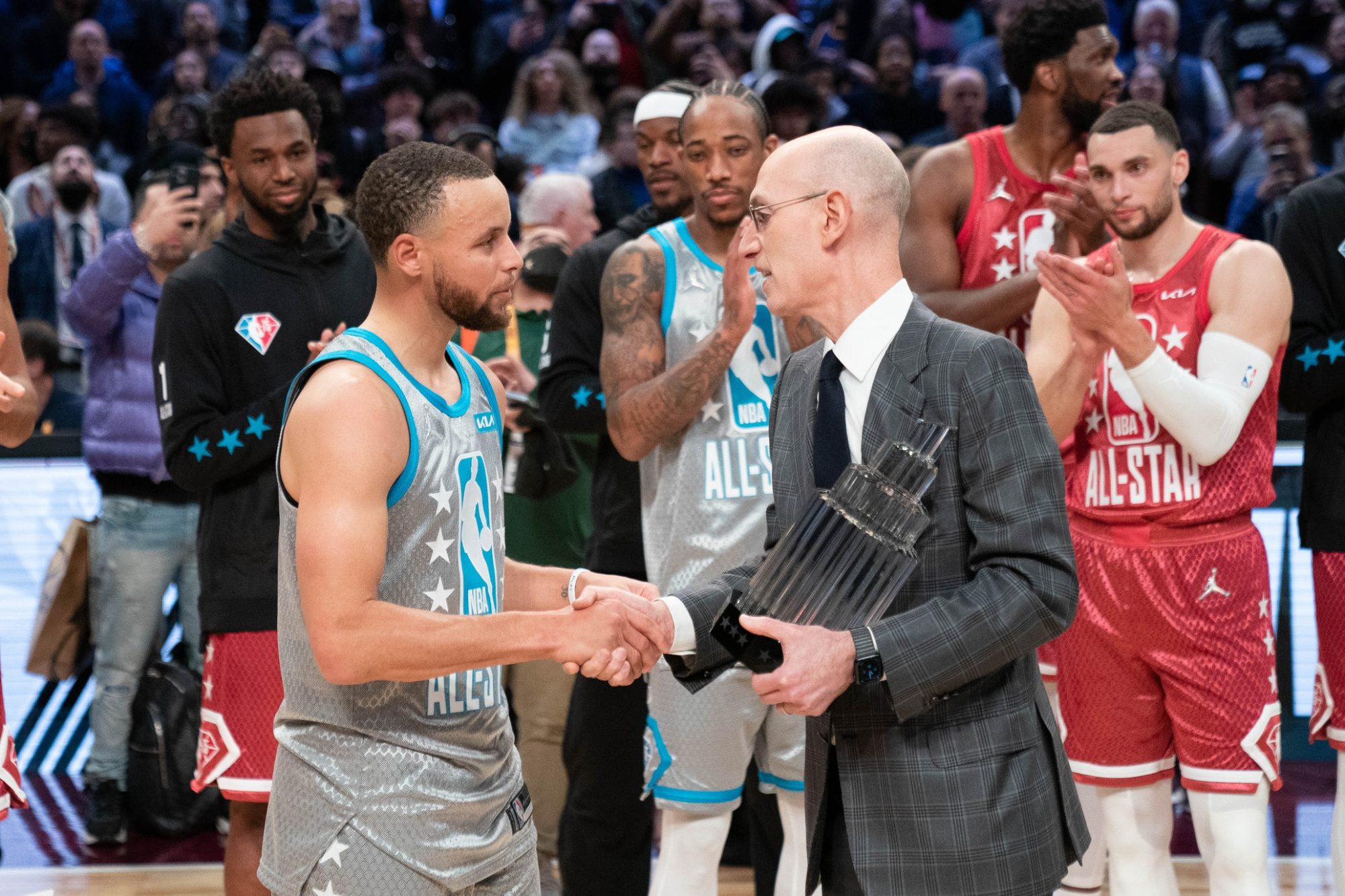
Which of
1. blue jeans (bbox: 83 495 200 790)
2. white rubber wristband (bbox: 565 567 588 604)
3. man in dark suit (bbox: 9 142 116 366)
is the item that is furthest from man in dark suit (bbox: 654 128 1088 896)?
man in dark suit (bbox: 9 142 116 366)

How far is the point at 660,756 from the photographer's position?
3.75m

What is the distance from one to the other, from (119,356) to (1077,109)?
141 inches

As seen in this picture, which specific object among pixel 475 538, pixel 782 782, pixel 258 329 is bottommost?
pixel 782 782

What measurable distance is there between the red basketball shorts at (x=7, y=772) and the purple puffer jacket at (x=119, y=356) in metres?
2.29

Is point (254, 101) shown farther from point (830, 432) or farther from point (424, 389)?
point (830, 432)

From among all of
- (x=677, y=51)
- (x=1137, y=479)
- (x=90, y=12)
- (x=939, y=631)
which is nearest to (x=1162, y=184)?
(x=1137, y=479)

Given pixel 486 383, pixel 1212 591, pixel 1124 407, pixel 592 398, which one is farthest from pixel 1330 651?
pixel 486 383

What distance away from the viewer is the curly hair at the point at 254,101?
3.91 metres

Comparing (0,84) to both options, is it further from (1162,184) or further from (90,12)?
(1162,184)

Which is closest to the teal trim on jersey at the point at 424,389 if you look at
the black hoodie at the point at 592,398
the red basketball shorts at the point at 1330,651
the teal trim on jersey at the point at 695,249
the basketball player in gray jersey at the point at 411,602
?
the basketball player in gray jersey at the point at 411,602

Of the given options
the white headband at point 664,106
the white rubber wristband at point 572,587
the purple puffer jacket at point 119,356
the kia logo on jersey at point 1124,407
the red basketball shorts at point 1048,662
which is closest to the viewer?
the white rubber wristband at point 572,587

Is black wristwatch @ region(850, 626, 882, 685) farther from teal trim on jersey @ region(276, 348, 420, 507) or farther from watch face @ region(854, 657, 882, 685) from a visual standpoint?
teal trim on jersey @ region(276, 348, 420, 507)

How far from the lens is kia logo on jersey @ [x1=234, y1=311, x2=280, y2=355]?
3.79 m

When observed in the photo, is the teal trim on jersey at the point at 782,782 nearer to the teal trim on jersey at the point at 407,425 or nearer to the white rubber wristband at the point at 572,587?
the white rubber wristband at the point at 572,587
